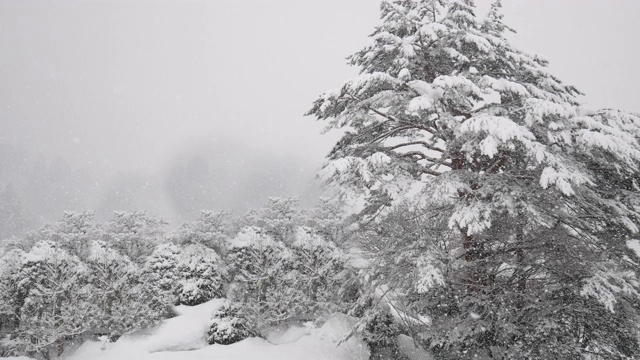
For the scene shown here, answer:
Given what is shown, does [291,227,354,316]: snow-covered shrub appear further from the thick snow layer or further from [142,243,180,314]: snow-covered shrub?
[142,243,180,314]: snow-covered shrub

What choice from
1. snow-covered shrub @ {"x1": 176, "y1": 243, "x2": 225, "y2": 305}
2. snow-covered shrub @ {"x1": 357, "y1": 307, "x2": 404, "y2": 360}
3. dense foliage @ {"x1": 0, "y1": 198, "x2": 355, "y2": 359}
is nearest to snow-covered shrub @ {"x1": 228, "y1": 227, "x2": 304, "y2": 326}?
dense foliage @ {"x1": 0, "y1": 198, "x2": 355, "y2": 359}

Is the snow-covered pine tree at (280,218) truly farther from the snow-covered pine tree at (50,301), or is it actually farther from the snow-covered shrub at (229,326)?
Answer: the snow-covered pine tree at (50,301)

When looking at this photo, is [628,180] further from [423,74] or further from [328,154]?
[328,154]

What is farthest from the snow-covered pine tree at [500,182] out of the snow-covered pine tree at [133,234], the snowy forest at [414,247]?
the snow-covered pine tree at [133,234]

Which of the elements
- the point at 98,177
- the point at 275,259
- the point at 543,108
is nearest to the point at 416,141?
the point at 543,108

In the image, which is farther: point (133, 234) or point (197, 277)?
point (133, 234)

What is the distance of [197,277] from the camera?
14.0 meters

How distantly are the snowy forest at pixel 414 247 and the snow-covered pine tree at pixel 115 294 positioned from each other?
0.24 ft

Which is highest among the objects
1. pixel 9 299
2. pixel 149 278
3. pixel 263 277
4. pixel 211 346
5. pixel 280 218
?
pixel 9 299

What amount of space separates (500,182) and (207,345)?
10176 millimetres

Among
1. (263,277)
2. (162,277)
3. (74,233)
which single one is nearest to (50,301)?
(74,233)

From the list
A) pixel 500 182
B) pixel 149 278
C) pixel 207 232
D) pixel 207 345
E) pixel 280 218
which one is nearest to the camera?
pixel 500 182

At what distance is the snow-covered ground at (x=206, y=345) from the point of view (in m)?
11.6

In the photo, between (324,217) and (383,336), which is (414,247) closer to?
(383,336)
